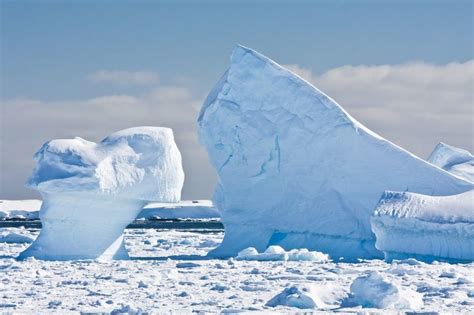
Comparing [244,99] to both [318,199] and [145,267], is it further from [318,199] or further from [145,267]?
[145,267]

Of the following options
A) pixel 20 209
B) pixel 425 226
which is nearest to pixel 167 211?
pixel 20 209

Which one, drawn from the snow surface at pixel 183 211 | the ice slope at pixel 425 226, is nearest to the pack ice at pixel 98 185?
the ice slope at pixel 425 226

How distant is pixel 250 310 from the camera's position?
817 cm

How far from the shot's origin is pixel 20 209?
47625 millimetres

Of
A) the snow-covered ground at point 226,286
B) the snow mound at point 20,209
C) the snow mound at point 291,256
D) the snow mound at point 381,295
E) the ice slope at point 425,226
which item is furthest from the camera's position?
the snow mound at point 20,209

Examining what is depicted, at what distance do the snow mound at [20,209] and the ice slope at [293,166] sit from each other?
28.7 m

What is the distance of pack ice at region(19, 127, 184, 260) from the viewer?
560 inches

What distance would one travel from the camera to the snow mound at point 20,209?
45812 mm

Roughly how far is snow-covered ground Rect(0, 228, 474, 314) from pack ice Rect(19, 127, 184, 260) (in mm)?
591

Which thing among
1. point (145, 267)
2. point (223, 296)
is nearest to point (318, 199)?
point (145, 267)

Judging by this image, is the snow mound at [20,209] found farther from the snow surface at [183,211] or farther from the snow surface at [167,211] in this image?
the snow surface at [183,211]

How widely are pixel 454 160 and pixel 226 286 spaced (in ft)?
33.7

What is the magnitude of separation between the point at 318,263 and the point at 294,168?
2620 millimetres

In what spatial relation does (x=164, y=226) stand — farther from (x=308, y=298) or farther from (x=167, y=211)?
(x=308, y=298)
